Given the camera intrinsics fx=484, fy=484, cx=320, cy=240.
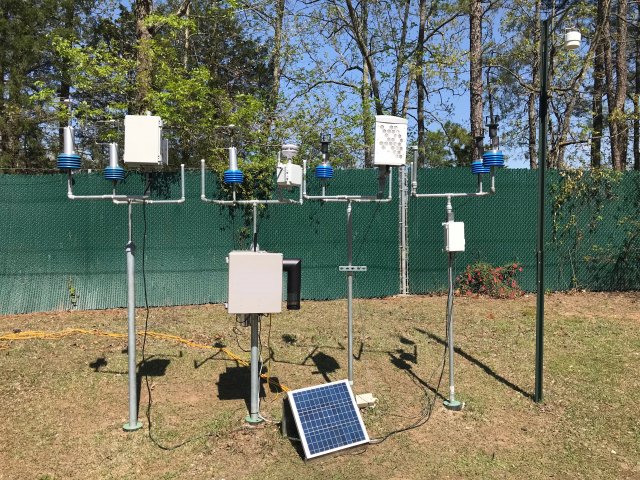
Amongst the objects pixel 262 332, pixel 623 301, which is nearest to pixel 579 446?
pixel 262 332

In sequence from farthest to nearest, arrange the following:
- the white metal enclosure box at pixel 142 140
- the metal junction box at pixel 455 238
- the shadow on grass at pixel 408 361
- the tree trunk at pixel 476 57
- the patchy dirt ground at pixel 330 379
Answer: the tree trunk at pixel 476 57 < the shadow on grass at pixel 408 361 < the metal junction box at pixel 455 238 < the white metal enclosure box at pixel 142 140 < the patchy dirt ground at pixel 330 379

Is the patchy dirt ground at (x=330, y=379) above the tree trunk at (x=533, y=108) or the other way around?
the other way around

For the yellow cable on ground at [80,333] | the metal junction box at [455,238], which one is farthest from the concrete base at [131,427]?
the metal junction box at [455,238]

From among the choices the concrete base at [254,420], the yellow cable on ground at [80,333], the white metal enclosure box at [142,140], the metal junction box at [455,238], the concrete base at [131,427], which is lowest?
the concrete base at [131,427]

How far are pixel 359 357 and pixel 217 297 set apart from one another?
10.1ft

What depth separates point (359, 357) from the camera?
537 cm

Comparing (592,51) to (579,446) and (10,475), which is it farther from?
(10,475)

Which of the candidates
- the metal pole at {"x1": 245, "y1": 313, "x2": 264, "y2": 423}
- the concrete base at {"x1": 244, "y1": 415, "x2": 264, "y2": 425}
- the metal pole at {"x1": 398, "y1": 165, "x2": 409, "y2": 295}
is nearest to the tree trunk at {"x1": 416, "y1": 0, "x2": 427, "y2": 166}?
the metal pole at {"x1": 398, "y1": 165, "x2": 409, "y2": 295}

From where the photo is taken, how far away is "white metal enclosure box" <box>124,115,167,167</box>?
3664 millimetres

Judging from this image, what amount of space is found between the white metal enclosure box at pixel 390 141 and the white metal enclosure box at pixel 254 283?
1131mm

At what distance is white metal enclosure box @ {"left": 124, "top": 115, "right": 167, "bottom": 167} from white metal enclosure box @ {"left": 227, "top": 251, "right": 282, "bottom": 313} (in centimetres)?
97

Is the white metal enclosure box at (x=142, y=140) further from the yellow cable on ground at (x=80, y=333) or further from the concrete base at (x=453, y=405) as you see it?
the concrete base at (x=453, y=405)

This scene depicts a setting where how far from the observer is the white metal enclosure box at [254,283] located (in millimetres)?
3727

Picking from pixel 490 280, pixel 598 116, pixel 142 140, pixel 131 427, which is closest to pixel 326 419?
pixel 131 427
